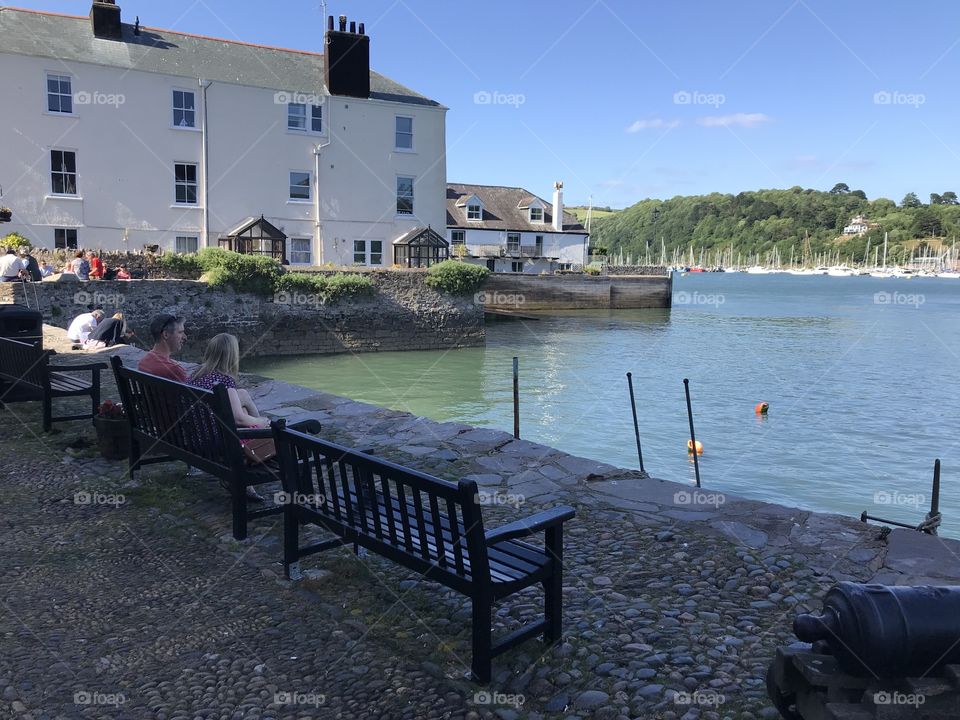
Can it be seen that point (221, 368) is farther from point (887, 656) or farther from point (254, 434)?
point (887, 656)

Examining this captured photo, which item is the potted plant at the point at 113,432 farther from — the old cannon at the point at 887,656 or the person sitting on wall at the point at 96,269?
the person sitting on wall at the point at 96,269

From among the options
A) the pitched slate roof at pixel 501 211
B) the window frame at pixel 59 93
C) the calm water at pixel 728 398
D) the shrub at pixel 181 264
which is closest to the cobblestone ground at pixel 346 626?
the calm water at pixel 728 398

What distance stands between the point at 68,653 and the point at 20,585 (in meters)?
1.00

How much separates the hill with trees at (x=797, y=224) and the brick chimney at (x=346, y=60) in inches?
5989

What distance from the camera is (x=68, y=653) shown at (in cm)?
364

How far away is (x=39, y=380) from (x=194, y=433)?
12.2 ft

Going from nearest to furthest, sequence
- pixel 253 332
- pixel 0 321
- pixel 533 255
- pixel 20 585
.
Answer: pixel 20 585, pixel 0 321, pixel 253 332, pixel 533 255

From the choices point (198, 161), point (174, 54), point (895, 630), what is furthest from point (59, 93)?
point (895, 630)

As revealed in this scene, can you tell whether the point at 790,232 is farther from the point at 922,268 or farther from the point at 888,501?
the point at 888,501

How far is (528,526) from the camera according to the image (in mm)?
3594

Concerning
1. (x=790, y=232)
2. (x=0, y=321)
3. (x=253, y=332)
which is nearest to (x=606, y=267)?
(x=253, y=332)

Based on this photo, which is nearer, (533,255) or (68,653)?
(68,653)

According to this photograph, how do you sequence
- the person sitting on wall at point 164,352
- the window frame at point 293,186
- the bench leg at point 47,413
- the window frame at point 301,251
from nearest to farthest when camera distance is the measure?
1. the person sitting on wall at point 164,352
2. the bench leg at point 47,413
3. the window frame at point 293,186
4. the window frame at point 301,251

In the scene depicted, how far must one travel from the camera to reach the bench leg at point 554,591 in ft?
12.1
